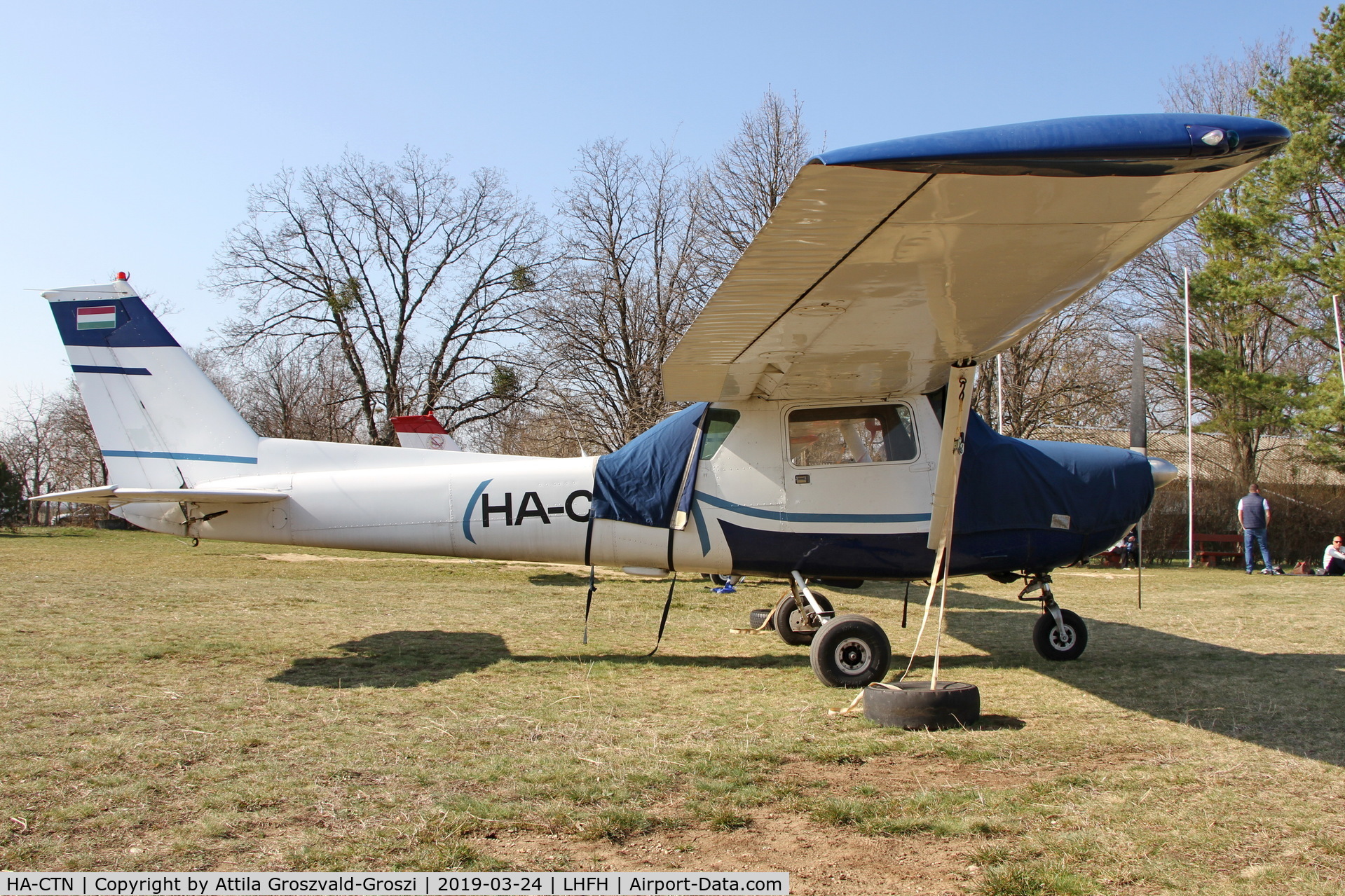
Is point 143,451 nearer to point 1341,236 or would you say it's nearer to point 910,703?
point 910,703

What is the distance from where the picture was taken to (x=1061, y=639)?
6875 millimetres

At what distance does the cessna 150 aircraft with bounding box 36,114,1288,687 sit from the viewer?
5426 millimetres

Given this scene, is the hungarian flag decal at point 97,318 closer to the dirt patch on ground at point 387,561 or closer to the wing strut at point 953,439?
the wing strut at point 953,439

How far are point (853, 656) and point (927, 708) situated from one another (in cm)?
129

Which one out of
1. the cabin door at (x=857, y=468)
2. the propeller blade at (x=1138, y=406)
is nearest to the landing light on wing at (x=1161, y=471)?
the propeller blade at (x=1138, y=406)

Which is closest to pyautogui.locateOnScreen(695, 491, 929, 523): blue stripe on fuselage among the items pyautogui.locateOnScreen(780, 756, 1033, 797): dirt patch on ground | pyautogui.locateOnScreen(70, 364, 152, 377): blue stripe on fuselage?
pyautogui.locateOnScreen(780, 756, 1033, 797): dirt patch on ground

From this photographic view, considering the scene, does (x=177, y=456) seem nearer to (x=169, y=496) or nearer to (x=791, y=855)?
(x=169, y=496)

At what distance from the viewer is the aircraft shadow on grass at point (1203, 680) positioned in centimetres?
459

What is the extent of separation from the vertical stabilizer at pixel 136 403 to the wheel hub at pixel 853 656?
16.0 ft

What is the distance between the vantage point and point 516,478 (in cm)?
676

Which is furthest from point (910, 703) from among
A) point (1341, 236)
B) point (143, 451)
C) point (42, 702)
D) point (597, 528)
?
point (1341, 236)

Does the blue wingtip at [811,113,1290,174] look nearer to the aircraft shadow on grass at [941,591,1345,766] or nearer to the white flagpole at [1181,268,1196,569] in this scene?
the aircraft shadow on grass at [941,591,1345,766]

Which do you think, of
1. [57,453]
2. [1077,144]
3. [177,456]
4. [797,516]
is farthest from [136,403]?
[57,453]

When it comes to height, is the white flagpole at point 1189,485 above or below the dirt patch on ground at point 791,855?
above
